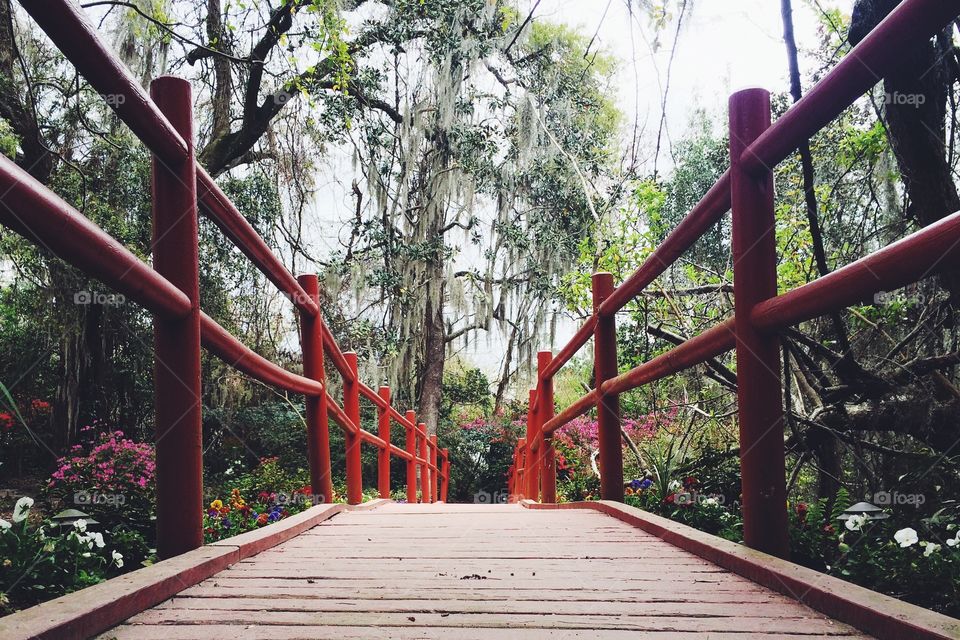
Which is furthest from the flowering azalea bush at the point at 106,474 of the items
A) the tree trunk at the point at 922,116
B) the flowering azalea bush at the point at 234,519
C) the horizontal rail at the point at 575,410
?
the tree trunk at the point at 922,116

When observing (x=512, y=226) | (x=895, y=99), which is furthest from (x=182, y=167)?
(x=512, y=226)

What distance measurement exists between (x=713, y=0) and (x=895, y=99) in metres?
1.38

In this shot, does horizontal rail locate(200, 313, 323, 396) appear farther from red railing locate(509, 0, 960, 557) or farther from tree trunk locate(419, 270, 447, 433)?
tree trunk locate(419, 270, 447, 433)

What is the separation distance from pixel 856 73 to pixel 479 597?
3.50 ft

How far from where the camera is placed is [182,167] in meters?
1.53

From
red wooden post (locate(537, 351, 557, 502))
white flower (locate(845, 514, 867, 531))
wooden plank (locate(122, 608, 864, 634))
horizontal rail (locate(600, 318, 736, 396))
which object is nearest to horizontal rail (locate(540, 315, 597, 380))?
red wooden post (locate(537, 351, 557, 502))

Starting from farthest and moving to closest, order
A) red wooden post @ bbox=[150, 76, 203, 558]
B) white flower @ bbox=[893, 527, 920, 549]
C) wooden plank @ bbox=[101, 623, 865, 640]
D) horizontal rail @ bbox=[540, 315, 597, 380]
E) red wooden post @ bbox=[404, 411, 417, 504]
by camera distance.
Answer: red wooden post @ bbox=[404, 411, 417, 504] → horizontal rail @ bbox=[540, 315, 597, 380] → white flower @ bbox=[893, 527, 920, 549] → red wooden post @ bbox=[150, 76, 203, 558] → wooden plank @ bbox=[101, 623, 865, 640]

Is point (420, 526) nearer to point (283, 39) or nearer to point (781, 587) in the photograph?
point (781, 587)

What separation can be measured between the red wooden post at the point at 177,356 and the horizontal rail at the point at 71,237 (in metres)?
0.12

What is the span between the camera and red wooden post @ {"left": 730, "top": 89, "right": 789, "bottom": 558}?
1418 millimetres

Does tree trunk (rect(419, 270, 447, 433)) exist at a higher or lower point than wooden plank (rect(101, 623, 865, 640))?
higher

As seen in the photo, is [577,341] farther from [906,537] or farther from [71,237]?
[71,237]

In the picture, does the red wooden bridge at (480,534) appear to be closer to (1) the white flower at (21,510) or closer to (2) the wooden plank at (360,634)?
(2) the wooden plank at (360,634)

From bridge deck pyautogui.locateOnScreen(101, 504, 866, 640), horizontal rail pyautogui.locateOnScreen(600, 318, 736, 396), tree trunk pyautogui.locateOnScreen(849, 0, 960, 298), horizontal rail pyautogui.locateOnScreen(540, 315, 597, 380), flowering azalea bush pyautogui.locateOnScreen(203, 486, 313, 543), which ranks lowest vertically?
flowering azalea bush pyautogui.locateOnScreen(203, 486, 313, 543)
